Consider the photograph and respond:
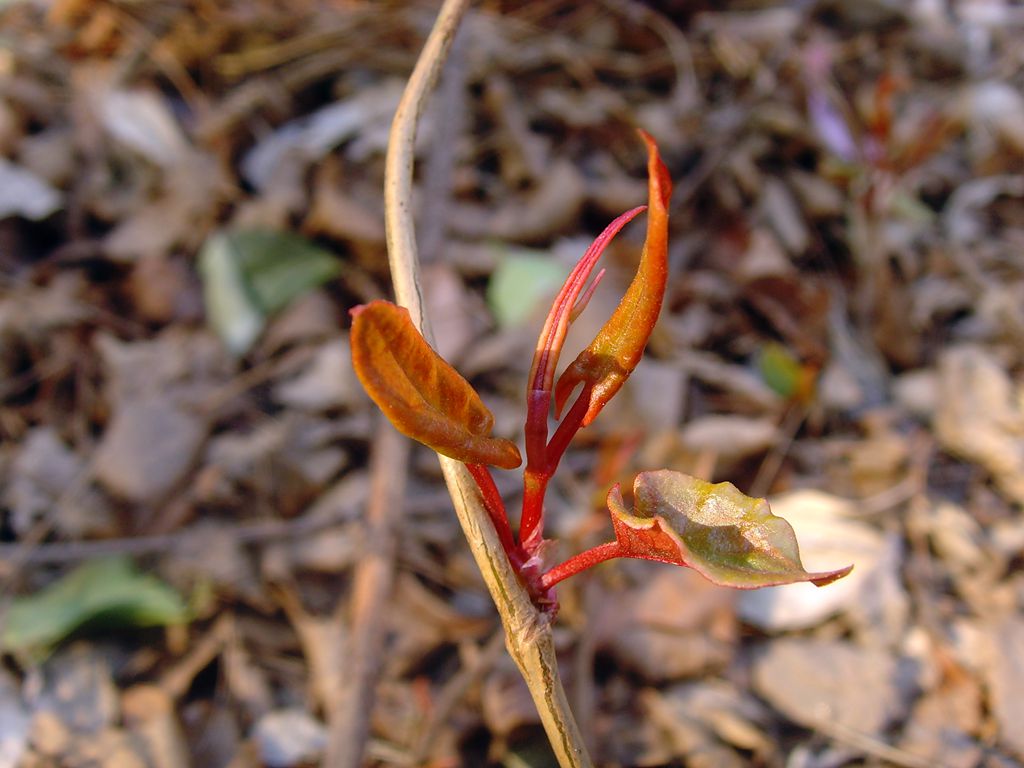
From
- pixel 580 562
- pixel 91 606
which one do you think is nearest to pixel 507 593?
pixel 580 562

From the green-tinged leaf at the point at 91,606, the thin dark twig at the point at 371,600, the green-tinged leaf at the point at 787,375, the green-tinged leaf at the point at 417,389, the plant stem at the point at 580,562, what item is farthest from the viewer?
the green-tinged leaf at the point at 787,375

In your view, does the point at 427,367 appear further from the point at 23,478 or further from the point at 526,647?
the point at 23,478

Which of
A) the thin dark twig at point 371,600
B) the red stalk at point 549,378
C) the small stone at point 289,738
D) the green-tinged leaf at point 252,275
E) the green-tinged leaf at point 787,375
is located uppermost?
the red stalk at point 549,378

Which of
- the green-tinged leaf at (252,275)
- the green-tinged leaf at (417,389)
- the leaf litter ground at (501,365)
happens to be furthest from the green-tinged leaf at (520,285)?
the green-tinged leaf at (417,389)

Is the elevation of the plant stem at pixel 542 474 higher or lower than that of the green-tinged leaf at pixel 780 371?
higher

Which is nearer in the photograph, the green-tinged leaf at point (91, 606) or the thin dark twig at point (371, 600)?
the thin dark twig at point (371, 600)

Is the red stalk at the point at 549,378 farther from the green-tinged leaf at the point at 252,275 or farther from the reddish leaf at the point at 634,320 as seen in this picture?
the green-tinged leaf at the point at 252,275

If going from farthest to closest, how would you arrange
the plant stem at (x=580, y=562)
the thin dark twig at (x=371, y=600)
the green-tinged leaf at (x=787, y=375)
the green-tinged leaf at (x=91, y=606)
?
1. the green-tinged leaf at (x=787, y=375)
2. the green-tinged leaf at (x=91, y=606)
3. the thin dark twig at (x=371, y=600)
4. the plant stem at (x=580, y=562)

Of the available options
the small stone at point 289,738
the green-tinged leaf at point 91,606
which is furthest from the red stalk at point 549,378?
the green-tinged leaf at point 91,606
